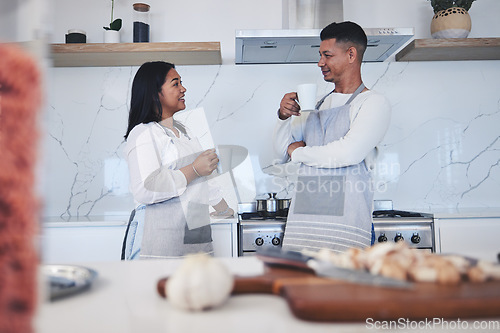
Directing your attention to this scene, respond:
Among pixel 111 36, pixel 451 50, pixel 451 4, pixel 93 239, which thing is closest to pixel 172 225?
pixel 93 239

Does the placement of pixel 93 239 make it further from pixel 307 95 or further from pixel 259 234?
pixel 307 95

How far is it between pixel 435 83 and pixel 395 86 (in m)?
0.25

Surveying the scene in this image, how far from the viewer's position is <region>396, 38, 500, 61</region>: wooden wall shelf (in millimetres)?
2363

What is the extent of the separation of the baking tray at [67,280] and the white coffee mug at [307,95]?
3.43ft

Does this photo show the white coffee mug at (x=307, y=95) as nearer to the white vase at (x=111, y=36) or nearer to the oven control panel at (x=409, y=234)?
the oven control panel at (x=409, y=234)

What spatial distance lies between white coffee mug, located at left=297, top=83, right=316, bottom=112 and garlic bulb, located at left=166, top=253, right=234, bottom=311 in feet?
3.67

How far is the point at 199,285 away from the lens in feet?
1.82

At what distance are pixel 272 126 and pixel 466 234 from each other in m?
1.18

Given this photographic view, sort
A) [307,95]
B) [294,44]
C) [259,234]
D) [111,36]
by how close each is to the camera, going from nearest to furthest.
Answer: [307,95], [259,234], [294,44], [111,36]

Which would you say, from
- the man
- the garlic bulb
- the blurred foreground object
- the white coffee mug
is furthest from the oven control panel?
the blurred foreground object

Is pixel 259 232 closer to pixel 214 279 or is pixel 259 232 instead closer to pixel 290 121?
pixel 290 121

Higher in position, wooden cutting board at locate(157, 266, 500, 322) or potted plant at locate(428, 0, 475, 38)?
potted plant at locate(428, 0, 475, 38)

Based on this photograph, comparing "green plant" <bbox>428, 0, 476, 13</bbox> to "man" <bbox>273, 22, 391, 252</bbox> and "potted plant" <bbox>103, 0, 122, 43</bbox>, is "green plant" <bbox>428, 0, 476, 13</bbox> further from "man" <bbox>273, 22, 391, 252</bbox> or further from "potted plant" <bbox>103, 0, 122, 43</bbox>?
"potted plant" <bbox>103, 0, 122, 43</bbox>

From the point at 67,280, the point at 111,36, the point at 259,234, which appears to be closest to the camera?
the point at 67,280
